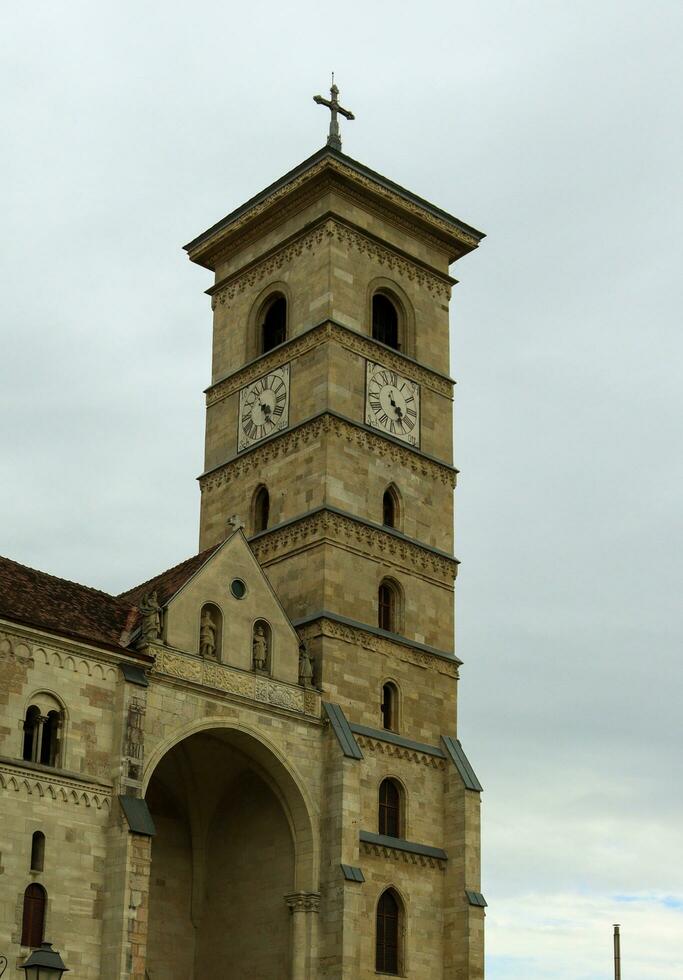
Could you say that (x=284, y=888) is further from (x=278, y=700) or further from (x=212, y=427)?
(x=212, y=427)

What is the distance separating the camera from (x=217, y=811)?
37.6 m

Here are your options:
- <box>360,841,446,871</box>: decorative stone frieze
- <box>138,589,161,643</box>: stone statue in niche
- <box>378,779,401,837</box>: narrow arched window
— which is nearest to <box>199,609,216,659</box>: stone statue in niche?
<box>138,589,161,643</box>: stone statue in niche

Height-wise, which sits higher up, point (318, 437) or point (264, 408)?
point (264, 408)

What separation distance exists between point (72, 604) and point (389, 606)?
9180 millimetres

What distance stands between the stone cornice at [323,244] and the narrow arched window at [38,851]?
19426 mm

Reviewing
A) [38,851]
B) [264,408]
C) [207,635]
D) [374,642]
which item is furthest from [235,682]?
[264,408]

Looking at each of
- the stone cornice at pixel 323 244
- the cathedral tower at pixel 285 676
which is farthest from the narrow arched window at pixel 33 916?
the stone cornice at pixel 323 244

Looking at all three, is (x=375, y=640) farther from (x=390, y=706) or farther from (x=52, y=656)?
(x=52, y=656)

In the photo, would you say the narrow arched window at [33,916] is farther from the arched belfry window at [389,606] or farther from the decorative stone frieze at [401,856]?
the arched belfry window at [389,606]

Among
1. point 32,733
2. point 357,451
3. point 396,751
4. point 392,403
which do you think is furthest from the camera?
point 392,403

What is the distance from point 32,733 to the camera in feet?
99.6

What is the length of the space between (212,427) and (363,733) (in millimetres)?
11423

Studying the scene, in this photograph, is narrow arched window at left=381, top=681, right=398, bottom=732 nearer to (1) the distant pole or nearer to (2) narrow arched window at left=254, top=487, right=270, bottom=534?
(2) narrow arched window at left=254, top=487, right=270, bottom=534

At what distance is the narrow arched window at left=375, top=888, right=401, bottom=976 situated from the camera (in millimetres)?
35031
